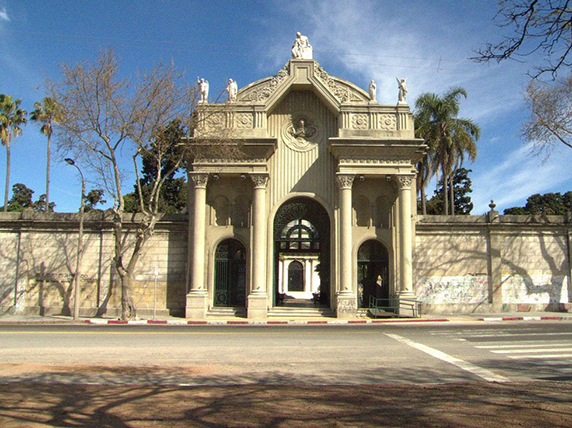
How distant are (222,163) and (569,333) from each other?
53.3 ft

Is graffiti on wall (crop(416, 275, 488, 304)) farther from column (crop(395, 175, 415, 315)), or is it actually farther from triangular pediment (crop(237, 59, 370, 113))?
triangular pediment (crop(237, 59, 370, 113))

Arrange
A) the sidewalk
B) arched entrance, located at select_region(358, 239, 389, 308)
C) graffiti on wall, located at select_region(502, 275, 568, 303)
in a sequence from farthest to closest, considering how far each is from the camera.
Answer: graffiti on wall, located at select_region(502, 275, 568, 303) < arched entrance, located at select_region(358, 239, 389, 308) < the sidewalk

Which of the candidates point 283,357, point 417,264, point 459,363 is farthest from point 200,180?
point 459,363

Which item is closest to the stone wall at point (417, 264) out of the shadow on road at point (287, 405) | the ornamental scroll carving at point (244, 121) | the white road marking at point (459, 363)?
the ornamental scroll carving at point (244, 121)

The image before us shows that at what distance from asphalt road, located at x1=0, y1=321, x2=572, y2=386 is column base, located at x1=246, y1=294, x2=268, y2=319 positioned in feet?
22.8

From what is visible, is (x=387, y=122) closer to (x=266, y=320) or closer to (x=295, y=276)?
(x=266, y=320)

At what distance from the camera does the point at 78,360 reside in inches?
420

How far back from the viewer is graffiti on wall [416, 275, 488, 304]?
85.3 feet

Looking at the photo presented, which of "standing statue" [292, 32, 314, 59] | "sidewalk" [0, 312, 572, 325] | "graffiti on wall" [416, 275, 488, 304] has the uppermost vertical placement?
"standing statue" [292, 32, 314, 59]

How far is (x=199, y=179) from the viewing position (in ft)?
80.9

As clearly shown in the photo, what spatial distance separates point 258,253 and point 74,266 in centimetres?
968

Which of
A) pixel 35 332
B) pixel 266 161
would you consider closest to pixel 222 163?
pixel 266 161

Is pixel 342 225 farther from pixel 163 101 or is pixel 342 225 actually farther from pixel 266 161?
pixel 163 101

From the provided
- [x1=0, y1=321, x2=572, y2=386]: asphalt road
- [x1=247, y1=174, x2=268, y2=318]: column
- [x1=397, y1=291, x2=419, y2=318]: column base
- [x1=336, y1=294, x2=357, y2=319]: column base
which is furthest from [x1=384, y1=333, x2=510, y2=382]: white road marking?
[x1=247, y1=174, x2=268, y2=318]: column
